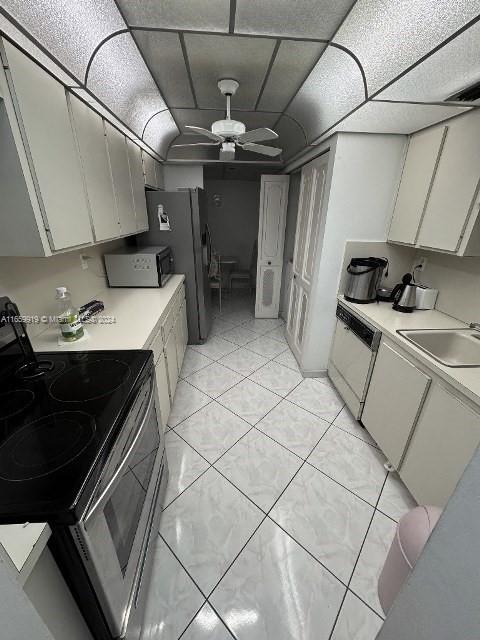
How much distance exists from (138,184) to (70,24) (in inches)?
51.3

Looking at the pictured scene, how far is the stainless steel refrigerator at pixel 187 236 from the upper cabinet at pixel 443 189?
73.9 inches

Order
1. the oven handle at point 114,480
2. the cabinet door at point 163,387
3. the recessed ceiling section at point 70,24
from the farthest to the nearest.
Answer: the cabinet door at point 163,387
the recessed ceiling section at point 70,24
the oven handle at point 114,480

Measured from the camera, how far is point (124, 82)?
1.57 m

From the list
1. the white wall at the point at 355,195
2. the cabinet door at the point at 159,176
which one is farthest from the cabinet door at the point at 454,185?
the cabinet door at the point at 159,176

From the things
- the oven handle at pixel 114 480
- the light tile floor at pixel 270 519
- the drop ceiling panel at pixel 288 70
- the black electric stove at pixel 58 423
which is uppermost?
the drop ceiling panel at pixel 288 70

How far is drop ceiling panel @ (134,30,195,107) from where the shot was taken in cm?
130

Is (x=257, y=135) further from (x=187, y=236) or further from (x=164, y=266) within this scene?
(x=164, y=266)

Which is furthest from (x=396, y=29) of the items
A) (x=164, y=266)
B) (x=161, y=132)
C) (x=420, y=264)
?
(x=161, y=132)

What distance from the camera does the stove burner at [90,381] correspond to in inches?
40.5

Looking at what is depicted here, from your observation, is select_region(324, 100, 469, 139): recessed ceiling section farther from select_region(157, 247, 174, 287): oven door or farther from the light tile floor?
the light tile floor

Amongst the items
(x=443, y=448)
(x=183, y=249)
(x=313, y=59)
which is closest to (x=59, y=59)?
(x=313, y=59)

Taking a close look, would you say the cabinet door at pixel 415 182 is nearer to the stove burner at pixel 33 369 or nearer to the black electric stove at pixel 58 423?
the black electric stove at pixel 58 423

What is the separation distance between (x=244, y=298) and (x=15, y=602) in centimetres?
456

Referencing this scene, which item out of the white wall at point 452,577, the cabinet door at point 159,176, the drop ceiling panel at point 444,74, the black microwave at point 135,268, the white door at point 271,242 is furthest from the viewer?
the white door at point 271,242
